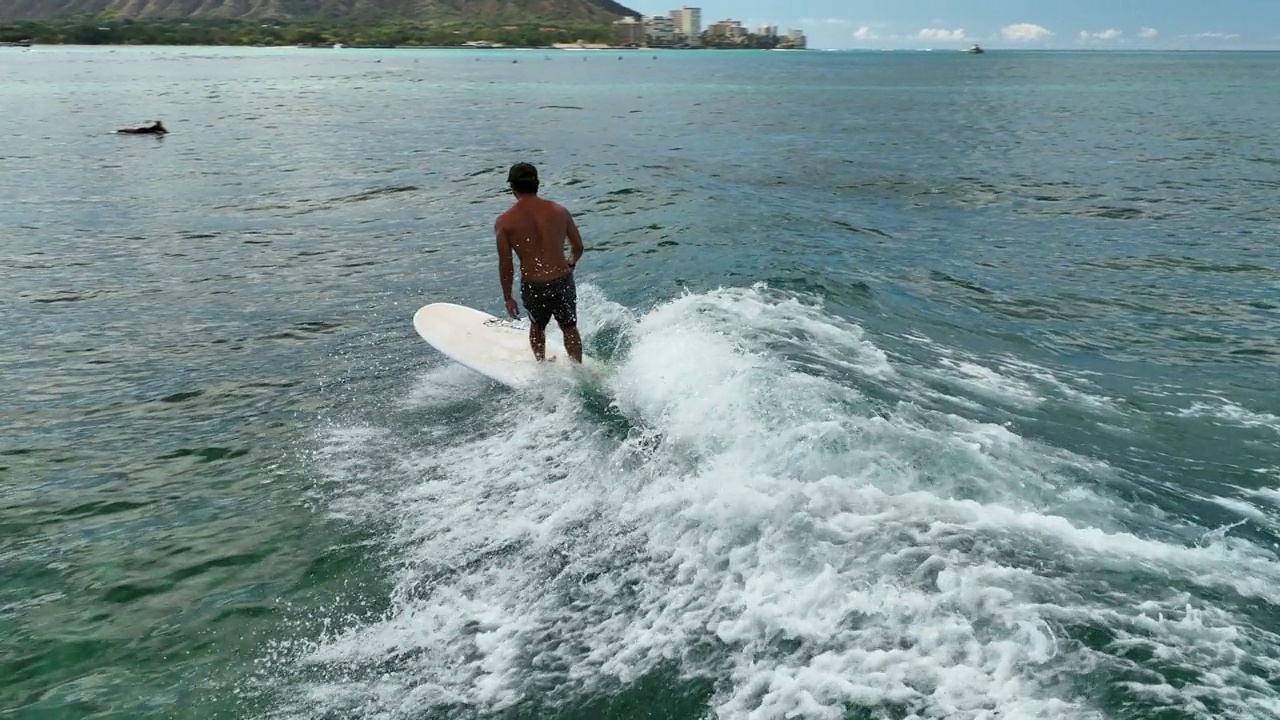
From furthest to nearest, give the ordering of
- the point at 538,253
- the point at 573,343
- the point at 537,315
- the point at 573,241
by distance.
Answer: the point at 573,343
the point at 537,315
the point at 573,241
the point at 538,253

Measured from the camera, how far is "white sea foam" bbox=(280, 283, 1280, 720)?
18.4 feet

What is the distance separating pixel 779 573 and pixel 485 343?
6.53 m

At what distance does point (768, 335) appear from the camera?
40.7 ft

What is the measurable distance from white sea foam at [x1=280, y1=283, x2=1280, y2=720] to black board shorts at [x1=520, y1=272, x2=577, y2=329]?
156 cm

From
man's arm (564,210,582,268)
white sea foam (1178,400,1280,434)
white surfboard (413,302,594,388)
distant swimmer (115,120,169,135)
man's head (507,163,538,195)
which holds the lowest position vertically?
white sea foam (1178,400,1280,434)

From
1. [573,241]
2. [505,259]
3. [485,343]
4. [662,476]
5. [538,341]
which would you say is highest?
[573,241]

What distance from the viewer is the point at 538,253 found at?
34.6 ft

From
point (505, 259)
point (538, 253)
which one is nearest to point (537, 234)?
point (538, 253)

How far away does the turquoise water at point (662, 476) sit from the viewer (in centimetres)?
581

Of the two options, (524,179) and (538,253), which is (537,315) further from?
(524,179)

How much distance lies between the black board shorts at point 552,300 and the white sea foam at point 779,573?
156 centimetres

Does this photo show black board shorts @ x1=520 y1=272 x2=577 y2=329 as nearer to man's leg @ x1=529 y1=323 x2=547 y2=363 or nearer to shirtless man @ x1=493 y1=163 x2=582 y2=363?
shirtless man @ x1=493 y1=163 x2=582 y2=363

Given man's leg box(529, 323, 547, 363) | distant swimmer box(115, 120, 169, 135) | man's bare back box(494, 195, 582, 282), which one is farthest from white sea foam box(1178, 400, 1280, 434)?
distant swimmer box(115, 120, 169, 135)

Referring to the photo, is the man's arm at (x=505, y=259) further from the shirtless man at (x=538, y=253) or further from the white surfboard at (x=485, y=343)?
the white surfboard at (x=485, y=343)
